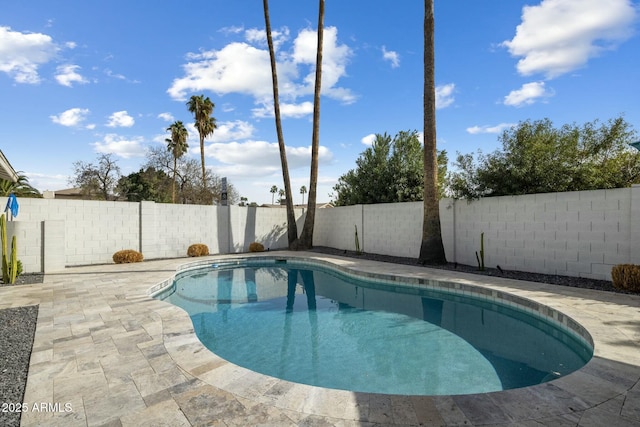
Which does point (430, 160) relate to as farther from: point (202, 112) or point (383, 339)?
point (202, 112)

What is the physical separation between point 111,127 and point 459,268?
696 inches

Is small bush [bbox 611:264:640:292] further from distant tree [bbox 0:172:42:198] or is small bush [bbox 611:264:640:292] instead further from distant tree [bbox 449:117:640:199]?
distant tree [bbox 0:172:42:198]

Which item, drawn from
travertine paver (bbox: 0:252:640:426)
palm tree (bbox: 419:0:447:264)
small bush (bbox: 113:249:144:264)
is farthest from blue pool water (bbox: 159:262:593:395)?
small bush (bbox: 113:249:144:264)

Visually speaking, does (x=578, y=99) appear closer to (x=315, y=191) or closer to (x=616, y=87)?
(x=616, y=87)

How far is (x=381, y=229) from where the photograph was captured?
40.2 feet

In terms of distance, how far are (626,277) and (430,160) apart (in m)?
5.00

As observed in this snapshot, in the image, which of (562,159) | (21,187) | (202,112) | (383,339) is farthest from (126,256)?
(202,112)

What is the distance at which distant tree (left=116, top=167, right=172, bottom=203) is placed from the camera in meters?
24.4

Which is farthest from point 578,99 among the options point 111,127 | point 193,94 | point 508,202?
point 193,94

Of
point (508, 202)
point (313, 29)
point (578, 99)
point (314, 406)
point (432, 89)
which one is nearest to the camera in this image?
point (314, 406)

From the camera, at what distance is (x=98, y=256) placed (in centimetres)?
1055

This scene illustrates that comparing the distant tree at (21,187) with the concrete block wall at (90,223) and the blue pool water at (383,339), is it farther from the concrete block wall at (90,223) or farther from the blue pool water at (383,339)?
the blue pool water at (383,339)

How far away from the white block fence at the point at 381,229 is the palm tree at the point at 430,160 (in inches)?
32.2

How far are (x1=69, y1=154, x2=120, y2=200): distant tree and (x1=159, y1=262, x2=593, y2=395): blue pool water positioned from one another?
19.3 metres
